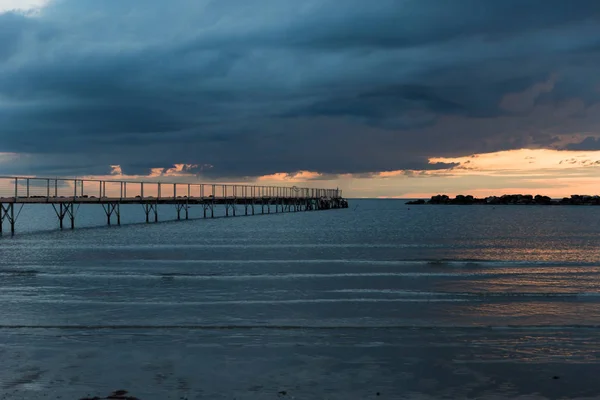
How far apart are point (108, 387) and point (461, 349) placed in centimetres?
738

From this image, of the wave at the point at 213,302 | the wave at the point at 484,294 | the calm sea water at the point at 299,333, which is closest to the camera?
the calm sea water at the point at 299,333

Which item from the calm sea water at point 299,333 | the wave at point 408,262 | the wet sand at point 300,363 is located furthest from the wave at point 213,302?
the wave at point 408,262

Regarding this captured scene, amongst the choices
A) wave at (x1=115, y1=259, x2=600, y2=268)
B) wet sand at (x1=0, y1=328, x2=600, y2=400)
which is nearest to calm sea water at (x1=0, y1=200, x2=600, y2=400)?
wet sand at (x1=0, y1=328, x2=600, y2=400)

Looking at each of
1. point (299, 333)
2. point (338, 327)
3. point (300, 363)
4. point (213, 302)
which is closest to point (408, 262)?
point (213, 302)

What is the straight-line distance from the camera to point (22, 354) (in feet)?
39.7

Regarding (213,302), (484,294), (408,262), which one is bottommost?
(408,262)

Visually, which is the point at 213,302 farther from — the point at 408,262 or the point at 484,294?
the point at 408,262

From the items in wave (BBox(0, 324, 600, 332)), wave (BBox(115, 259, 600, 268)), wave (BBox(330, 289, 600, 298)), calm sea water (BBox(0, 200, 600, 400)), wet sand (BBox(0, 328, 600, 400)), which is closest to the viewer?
wet sand (BBox(0, 328, 600, 400))

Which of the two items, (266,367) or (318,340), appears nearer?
(266,367)

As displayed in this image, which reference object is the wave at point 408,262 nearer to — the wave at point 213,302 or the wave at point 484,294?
the wave at point 484,294

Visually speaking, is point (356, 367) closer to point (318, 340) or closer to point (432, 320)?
point (318, 340)

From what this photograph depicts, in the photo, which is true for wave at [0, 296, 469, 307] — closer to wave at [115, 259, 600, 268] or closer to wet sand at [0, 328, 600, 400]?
wet sand at [0, 328, 600, 400]

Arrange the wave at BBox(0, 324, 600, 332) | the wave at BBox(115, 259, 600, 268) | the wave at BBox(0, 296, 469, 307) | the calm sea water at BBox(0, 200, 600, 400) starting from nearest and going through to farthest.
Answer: the calm sea water at BBox(0, 200, 600, 400) → the wave at BBox(0, 324, 600, 332) → the wave at BBox(0, 296, 469, 307) → the wave at BBox(115, 259, 600, 268)

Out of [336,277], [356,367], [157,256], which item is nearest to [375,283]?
[336,277]
